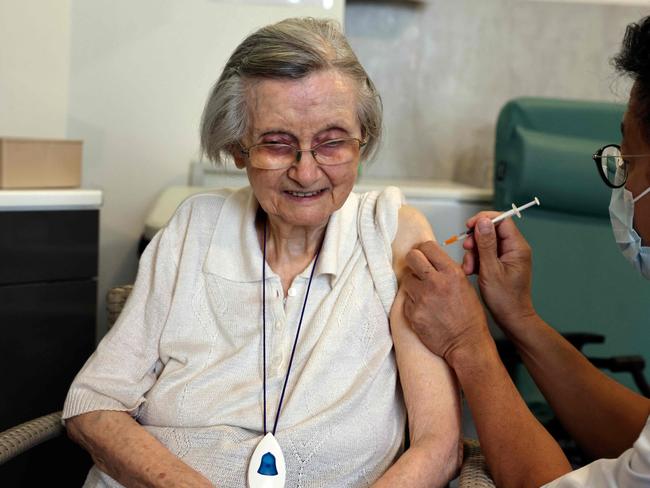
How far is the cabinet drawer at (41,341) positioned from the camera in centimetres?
224

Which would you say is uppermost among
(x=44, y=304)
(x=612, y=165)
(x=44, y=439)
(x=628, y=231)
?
(x=612, y=165)

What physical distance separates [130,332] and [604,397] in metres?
0.99

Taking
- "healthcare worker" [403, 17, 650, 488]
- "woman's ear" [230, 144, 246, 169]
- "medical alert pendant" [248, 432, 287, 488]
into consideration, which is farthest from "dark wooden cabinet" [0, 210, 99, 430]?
"healthcare worker" [403, 17, 650, 488]

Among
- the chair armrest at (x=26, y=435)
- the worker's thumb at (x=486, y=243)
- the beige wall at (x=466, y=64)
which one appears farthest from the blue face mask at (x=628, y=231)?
the beige wall at (x=466, y=64)

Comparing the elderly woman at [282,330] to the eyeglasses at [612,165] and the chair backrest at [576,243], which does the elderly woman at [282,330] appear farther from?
the chair backrest at [576,243]

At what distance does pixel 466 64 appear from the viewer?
3492 mm

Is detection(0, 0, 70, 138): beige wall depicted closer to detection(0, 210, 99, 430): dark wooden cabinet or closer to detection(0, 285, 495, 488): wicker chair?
detection(0, 210, 99, 430): dark wooden cabinet

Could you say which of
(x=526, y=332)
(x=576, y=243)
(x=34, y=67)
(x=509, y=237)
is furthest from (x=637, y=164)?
(x=34, y=67)

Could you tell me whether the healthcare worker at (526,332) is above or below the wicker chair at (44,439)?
above

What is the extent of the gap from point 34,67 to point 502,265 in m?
1.85

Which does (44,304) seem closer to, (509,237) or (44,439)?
(44,439)

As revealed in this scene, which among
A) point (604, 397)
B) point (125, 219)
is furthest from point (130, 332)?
point (125, 219)

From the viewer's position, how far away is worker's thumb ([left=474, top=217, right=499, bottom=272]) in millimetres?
1716

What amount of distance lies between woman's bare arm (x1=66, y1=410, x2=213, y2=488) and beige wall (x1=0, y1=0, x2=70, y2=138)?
1446mm
